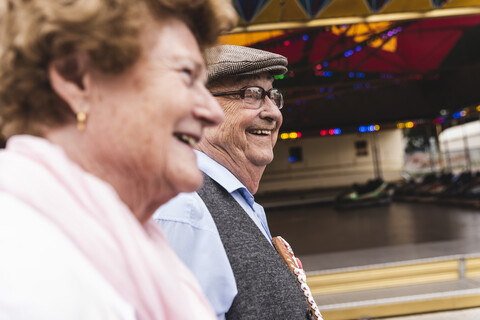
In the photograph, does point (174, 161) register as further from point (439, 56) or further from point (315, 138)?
point (315, 138)

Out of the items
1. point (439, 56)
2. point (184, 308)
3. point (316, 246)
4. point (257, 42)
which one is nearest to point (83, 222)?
point (184, 308)

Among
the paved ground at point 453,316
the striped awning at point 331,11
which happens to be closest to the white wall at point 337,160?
the striped awning at point 331,11

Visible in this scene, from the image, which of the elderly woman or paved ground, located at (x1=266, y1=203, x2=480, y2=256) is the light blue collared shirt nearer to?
the elderly woman

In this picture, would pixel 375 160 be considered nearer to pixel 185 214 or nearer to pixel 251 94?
pixel 251 94

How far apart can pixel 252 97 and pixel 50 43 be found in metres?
0.86

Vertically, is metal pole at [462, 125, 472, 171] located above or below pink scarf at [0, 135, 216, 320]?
above

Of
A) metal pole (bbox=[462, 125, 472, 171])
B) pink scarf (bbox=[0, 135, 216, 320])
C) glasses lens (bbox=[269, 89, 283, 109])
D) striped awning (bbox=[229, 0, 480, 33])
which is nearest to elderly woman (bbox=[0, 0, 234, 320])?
pink scarf (bbox=[0, 135, 216, 320])

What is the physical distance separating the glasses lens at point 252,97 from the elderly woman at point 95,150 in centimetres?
70

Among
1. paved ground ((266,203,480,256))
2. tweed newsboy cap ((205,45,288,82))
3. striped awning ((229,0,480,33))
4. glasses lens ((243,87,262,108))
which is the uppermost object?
striped awning ((229,0,480,33))

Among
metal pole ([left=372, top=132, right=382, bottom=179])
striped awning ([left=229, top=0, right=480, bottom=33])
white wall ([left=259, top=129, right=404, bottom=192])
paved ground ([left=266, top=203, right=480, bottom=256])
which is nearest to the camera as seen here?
striped awning ([left=229, top=0, right=480, bottom=33])

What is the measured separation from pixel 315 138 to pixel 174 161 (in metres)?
18.9

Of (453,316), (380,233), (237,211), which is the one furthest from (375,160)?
(237,211)

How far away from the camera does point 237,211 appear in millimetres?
1045

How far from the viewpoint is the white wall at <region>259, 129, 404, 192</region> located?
18.9m
